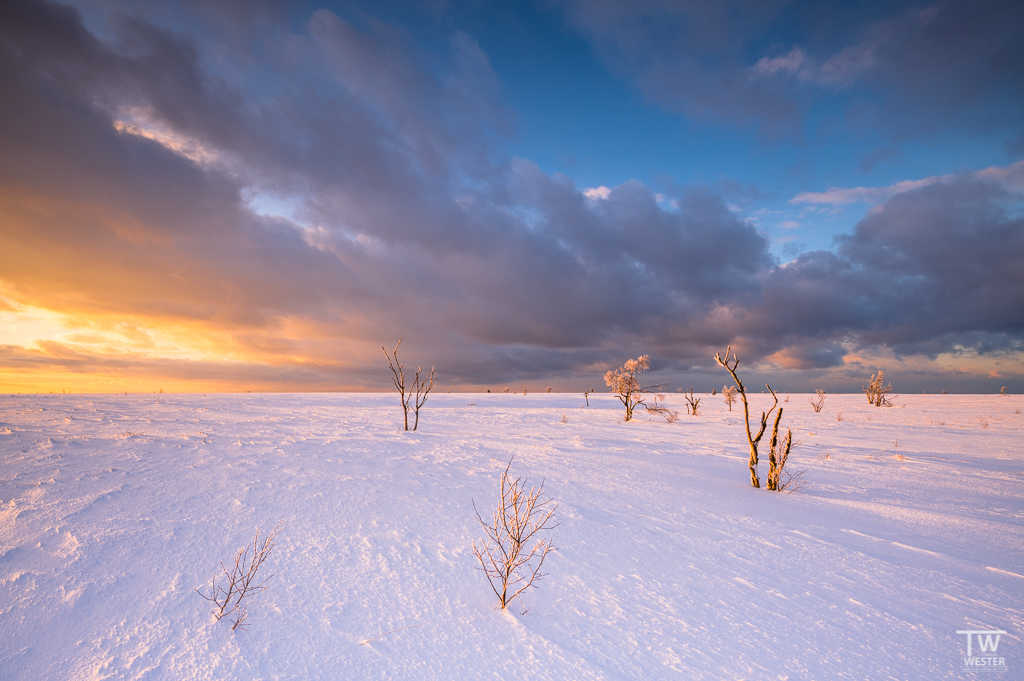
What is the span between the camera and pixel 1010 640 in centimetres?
331

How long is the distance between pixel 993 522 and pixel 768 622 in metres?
5.03

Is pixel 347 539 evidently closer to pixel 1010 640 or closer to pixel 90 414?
pixel 1010 640

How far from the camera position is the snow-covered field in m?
2.90

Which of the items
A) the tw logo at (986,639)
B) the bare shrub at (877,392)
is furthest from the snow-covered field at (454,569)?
the bare shrub at (877,392)

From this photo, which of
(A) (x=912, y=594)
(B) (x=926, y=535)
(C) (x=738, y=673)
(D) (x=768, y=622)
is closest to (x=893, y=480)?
(B) (x=926, y=535)

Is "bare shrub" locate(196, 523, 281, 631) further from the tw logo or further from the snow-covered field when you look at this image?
the tw logo

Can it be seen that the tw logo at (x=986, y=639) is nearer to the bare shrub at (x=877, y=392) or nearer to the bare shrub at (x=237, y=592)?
the bare shrub at (x=237, y=592)

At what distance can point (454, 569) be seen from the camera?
3926 mm

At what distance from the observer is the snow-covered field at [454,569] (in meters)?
2.90

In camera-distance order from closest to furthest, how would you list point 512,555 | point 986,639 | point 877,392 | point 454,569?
point 986,639 < point 512,555 < point 454,569 < point 877,392

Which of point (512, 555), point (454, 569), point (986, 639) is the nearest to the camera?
point (986, 639)

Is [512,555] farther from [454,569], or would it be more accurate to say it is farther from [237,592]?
[237,592]

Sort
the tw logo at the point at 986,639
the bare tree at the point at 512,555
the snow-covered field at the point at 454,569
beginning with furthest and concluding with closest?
1. the bare tree at the point at 512,555
2. the tw logo at the point at 986,639
3. the snow-covered field at the point at 454,569

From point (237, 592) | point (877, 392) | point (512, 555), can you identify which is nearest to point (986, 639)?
point (512, 555)
